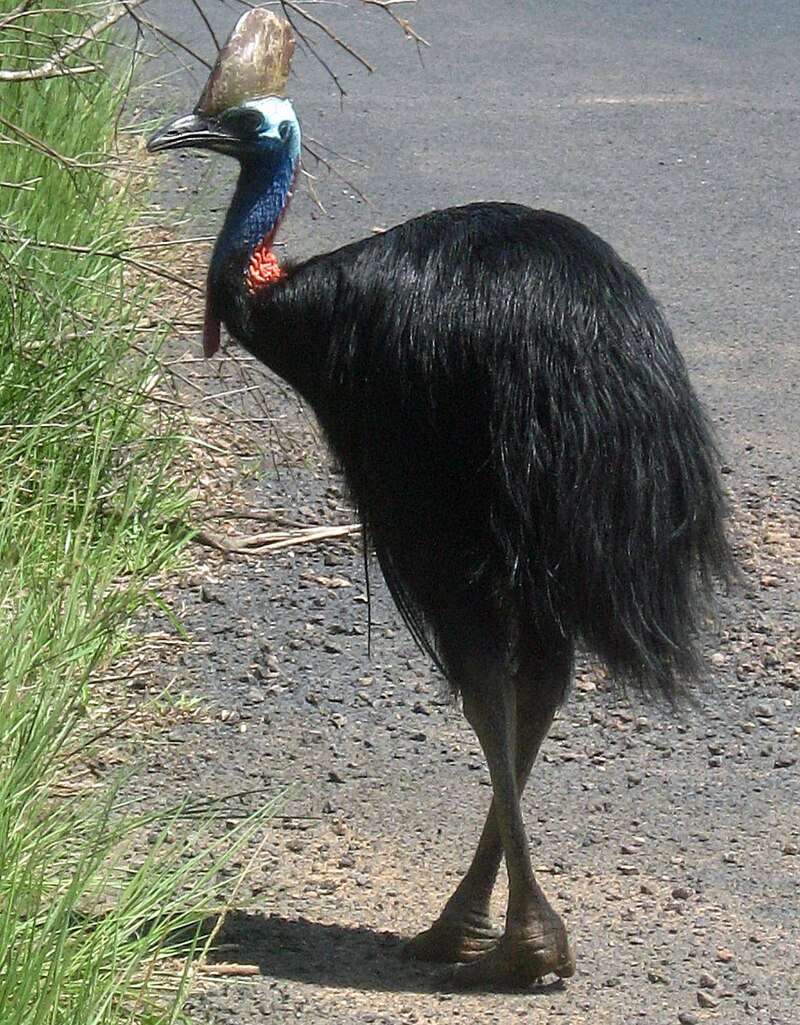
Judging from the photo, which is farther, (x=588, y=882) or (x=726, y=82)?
(x=726, y=82)

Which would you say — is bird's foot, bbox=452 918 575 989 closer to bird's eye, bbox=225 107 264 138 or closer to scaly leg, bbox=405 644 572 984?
scaly leg, bbox=405 644 572 984

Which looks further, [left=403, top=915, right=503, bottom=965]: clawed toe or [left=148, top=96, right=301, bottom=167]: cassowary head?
[left=148, top=96, right=301, bottom=167]: cassowary head

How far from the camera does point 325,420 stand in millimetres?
3141

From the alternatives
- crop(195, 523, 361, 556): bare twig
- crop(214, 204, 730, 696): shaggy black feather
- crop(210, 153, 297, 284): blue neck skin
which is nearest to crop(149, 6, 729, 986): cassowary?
crop(214, 204, 730, 696): shaggy black feather

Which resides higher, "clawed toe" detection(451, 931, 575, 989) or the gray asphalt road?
the gray asphalt road

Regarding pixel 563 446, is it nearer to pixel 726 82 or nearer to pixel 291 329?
pixel 291 329

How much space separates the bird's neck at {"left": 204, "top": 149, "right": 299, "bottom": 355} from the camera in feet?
10.6

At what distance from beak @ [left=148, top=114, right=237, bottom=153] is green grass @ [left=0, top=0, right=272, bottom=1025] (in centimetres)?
41

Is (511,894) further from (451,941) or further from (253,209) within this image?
(253,209)

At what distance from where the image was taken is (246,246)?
3.25 m

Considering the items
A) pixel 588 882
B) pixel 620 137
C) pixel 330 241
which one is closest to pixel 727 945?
pixel 588 882

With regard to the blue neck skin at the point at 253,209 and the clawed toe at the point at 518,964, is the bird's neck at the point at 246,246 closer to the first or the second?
the blue neck skin at the point at 253,209

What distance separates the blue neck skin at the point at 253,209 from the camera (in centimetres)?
326

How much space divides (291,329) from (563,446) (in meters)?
0.58
